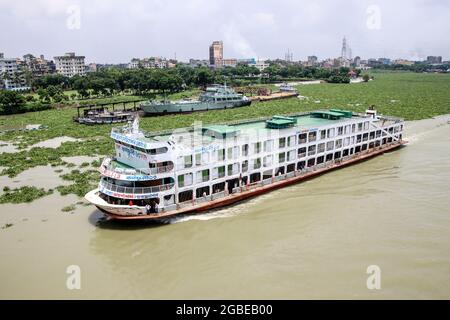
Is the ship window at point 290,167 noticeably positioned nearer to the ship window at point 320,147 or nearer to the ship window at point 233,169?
the ship window at point 320,147

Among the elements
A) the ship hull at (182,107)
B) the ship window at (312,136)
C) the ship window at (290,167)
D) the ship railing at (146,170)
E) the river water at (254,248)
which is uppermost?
the ship hull at (182,107)

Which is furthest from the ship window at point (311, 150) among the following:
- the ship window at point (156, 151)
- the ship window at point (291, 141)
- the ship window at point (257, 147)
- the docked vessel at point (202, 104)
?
the docked vessel at point (202, 104)

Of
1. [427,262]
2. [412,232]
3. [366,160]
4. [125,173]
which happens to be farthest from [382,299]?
[366,160]

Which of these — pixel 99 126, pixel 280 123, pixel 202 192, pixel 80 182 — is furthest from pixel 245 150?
pixel 99 126

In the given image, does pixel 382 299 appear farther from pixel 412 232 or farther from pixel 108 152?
pixel 108 152

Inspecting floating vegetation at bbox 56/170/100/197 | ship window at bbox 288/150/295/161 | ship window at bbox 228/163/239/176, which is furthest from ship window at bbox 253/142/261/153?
floating vegetation at bbox 56/170/100/197

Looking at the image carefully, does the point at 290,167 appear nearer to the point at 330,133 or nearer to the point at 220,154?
the point at 330,133

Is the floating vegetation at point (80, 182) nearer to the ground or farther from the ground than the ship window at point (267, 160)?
nearer to the ground
